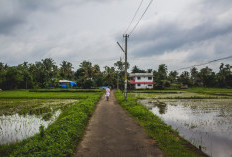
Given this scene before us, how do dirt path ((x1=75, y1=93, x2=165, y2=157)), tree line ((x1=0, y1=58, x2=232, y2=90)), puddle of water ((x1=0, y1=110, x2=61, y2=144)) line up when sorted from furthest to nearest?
1. tree line ((x1=0, y1=58, x2=232, y2=90))
2. puddle of water ((x1=0, y1=110, x2=61, y2=144))
3. dirt path ((x1=75, y1=93, x2=165, y2=157))

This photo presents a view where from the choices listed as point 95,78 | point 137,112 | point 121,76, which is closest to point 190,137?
point 137,112

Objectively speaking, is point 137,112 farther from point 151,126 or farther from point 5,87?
point 5,87

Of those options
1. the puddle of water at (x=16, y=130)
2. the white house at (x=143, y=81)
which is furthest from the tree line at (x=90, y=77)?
the puddle of water at (x=16, y=130)

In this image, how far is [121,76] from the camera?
49.1 m

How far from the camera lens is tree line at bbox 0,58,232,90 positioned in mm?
46250

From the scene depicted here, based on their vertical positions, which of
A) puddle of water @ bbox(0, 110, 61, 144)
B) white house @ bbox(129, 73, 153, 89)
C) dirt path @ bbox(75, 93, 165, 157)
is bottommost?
puddle of water @ bbox(0, 110, 61, 144)

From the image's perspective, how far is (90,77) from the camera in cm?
5391

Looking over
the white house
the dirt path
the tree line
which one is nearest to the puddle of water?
the dirt path

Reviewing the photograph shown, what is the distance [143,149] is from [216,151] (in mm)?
3007

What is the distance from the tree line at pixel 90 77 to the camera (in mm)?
46250

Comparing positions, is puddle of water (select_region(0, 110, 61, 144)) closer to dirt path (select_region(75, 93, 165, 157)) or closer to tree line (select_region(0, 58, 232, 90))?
dirt path (select_region(75, 93, 165, 157))

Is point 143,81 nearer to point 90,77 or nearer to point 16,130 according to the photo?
point 90,77

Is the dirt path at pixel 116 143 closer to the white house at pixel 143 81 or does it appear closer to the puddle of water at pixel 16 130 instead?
the puddle of water at pixel 16 130

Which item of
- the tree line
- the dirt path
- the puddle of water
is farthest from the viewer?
the tree line
